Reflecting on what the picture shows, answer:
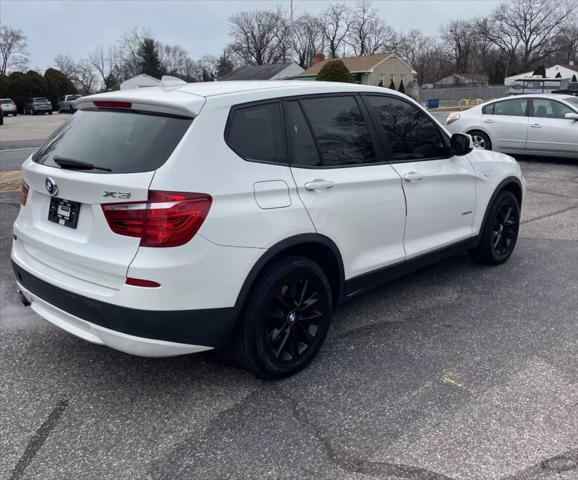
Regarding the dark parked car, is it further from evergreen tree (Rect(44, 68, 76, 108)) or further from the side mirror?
the side mirror

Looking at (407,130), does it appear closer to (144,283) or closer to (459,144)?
(459,144)

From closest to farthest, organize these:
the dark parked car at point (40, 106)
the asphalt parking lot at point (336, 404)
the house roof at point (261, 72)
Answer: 1. the asphalt parking lot at point (336, 404)
2. the dark parked car at point (40, 106)
3. the house roof at point (261, 72)

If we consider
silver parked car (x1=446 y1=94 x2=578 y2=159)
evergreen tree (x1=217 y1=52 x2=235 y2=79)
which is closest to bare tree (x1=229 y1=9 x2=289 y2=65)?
evergreen tree (x1=217 y1=52 x2=235 y2=79)

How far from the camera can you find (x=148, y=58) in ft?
241

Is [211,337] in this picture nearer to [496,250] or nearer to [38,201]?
[38,201]

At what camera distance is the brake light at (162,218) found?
8.79ft

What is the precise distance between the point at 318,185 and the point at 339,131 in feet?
1.87

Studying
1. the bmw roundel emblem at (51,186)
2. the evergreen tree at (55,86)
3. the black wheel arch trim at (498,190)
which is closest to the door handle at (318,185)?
the bmw roundel emblem at (51,186)

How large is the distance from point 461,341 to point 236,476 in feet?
6.55

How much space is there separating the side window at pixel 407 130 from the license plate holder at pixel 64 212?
218 centimetres

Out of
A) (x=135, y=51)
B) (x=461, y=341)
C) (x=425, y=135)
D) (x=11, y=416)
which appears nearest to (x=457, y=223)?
(x=425, y=135)

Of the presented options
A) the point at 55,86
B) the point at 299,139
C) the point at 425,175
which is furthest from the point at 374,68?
the point at 299,139

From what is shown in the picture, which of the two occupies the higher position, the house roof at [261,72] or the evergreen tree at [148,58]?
the evergreen tree at [148,58]

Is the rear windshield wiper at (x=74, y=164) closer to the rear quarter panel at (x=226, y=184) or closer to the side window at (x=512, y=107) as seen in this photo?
the rear quarter panel at (x=226, y=184)
